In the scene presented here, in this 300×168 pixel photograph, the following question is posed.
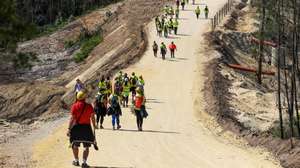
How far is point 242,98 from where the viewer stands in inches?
1513

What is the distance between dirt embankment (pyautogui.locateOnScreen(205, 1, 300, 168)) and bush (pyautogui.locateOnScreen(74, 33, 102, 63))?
1128 cm

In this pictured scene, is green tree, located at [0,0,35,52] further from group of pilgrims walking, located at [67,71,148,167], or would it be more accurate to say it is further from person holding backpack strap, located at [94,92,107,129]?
person holding backpack strap, located at [94,92,107,129]

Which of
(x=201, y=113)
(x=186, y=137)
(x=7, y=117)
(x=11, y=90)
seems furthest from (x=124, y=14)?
(x=186, y=137)

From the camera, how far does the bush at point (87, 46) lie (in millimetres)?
60219

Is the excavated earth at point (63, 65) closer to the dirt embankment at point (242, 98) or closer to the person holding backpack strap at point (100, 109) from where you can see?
the person holding backpack strap at point (100, 109)

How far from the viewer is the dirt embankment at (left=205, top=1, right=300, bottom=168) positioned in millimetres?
21405

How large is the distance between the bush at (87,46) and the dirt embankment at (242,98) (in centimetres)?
1128

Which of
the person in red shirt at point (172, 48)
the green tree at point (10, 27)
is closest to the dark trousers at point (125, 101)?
the green tree at point (10, 27)

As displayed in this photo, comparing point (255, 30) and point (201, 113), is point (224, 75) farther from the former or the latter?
point (255, 30)

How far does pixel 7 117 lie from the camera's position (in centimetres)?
3862

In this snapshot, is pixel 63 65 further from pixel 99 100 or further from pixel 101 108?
pixel 101 108

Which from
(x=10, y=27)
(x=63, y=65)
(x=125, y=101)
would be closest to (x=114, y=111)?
(x=125, y=101)

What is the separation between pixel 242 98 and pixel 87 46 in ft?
87.6

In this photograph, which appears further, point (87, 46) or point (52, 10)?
point (52, 10)
